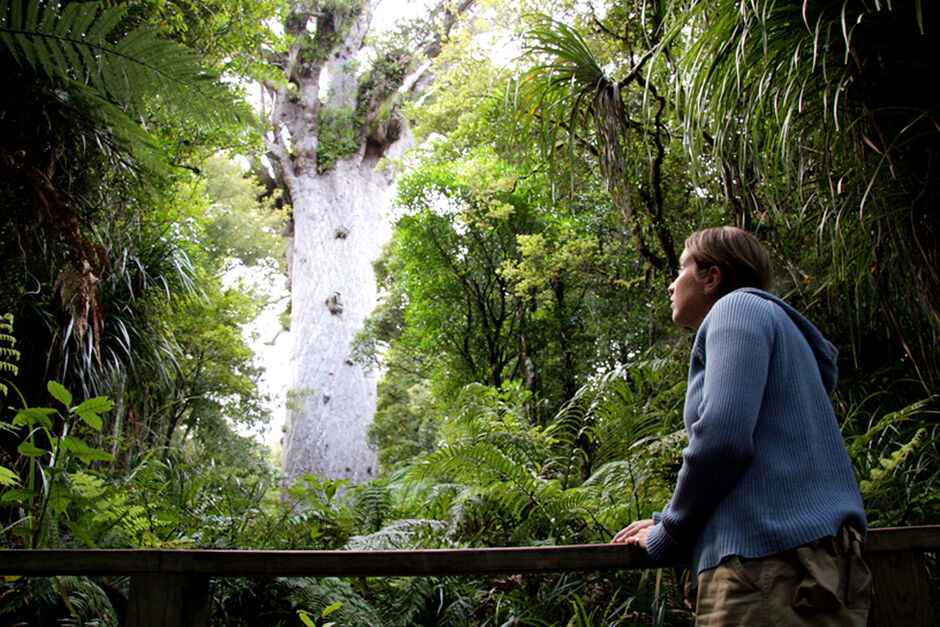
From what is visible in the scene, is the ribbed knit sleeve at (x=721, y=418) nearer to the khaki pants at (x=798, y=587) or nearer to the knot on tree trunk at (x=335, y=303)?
the khaki pants at (x=798, y=587)

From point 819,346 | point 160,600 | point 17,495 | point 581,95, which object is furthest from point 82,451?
point 581,95

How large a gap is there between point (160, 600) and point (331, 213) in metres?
8.85

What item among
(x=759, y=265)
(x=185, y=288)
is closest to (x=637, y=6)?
(x=759, y=265)

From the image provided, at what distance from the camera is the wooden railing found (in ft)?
2.89

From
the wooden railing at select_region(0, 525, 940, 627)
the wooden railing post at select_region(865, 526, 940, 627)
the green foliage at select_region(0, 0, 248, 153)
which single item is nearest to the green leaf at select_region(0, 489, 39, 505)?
the wooden railing at select_region(0, 525, 940, 627)

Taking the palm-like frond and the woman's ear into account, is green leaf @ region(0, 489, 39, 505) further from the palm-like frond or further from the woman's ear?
the palm-like frond

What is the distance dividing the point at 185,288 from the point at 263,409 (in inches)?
144

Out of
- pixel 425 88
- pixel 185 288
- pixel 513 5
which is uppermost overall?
pixel 425 88

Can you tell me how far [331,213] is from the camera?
9.38m

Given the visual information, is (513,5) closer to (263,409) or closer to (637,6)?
(637,6)

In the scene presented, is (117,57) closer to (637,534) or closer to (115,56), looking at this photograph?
(115,56)

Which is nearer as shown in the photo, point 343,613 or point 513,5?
point 343,613

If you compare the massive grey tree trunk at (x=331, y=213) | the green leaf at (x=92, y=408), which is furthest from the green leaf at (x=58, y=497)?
the massive grey tree trunk at (x=331, y=213)

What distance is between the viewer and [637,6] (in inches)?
129
